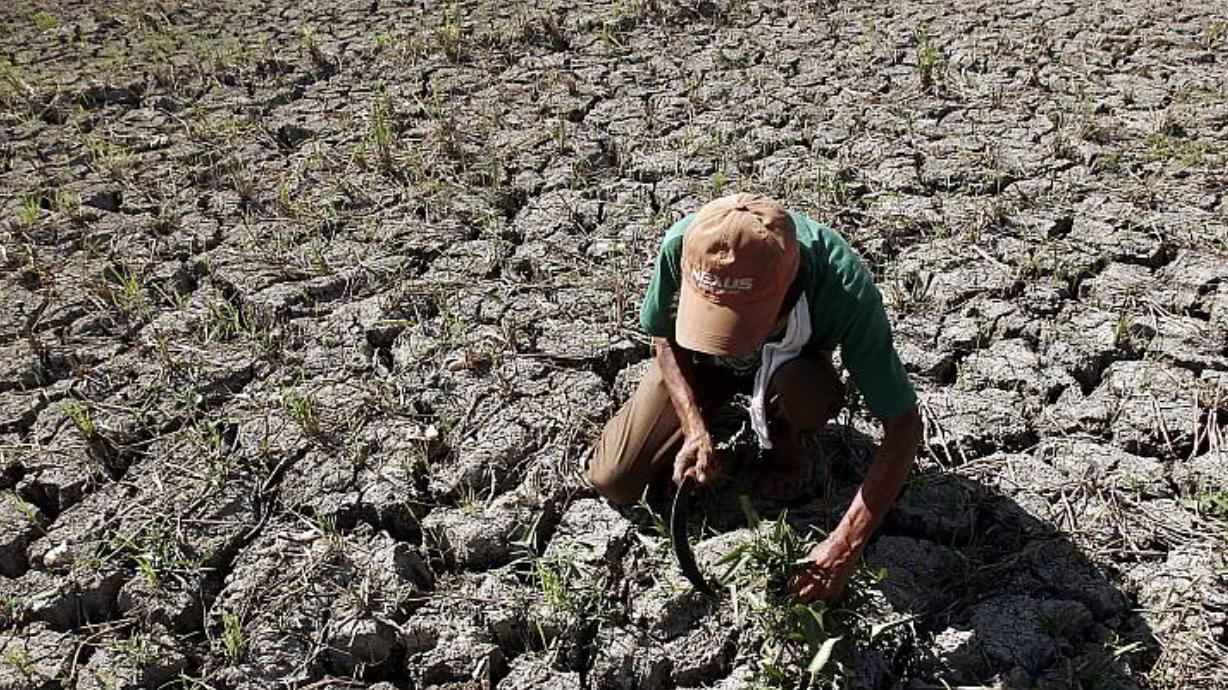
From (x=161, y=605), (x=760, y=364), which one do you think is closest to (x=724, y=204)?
(x=760, y=364)

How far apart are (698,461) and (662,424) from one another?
0.34 metres

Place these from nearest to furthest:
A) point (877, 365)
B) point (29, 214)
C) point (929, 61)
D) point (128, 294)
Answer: point (877, 365), point (128, 294), point (29, 214), point (929, 61)

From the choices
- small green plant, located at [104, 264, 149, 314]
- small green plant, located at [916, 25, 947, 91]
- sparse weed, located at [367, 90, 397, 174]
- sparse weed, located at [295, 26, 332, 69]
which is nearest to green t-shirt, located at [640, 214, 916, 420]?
small green plant, located at [104, 264, 149, 314]

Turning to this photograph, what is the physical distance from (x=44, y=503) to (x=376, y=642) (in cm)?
115

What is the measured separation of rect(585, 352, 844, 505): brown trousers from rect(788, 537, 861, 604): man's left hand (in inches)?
16.0

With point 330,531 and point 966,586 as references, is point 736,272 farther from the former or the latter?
point 330,531

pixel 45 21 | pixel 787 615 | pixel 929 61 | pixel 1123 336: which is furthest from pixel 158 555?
pixel 45 21

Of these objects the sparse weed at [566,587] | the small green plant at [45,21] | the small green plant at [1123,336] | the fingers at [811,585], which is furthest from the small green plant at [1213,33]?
the small green plant at [45,21]

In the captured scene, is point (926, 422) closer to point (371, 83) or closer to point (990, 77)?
point (990, 77)

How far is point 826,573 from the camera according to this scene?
2578mm

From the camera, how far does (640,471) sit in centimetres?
303

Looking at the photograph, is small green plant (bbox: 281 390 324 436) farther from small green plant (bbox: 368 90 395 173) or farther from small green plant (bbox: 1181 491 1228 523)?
small green plant (bbox: 1181 491 1228 523)

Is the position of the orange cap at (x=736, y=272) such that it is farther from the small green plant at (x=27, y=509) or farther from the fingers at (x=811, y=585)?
the small green plant at (x=27, y=509)

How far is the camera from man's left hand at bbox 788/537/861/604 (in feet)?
8.42
